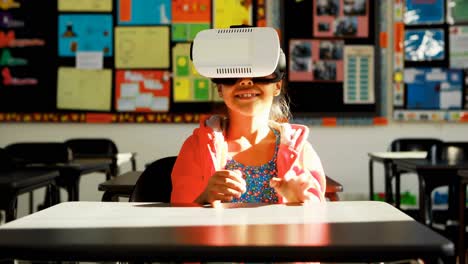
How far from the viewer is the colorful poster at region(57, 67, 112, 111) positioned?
14.5ft

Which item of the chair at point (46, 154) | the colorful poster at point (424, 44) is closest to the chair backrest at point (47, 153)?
the chair at point (46, 154)

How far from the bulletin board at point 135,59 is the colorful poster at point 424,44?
30 cm

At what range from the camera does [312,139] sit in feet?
14.5

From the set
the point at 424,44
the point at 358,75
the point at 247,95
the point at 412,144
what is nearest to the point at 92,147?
the point at 358,75

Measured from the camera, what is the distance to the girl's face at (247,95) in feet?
4.47

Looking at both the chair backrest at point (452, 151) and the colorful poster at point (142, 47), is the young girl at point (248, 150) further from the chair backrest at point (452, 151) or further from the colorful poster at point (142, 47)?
the colorful poster at point (142, 47)

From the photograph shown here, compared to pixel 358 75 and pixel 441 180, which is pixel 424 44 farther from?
pixel 441 180

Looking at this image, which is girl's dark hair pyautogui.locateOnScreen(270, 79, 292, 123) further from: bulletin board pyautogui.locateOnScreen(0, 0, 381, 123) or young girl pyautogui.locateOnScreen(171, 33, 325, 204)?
bulletin board pyautogui.locateOnScreen(0, 0, 381, 123)

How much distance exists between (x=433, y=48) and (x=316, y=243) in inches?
159

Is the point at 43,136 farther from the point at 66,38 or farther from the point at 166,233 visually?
the point at 166,233

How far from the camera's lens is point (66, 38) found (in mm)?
4438

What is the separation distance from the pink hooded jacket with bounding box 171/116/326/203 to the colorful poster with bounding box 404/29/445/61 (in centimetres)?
327

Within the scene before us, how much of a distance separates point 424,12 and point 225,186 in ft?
12.5

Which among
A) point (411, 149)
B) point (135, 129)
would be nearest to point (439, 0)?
point (411, 149)
